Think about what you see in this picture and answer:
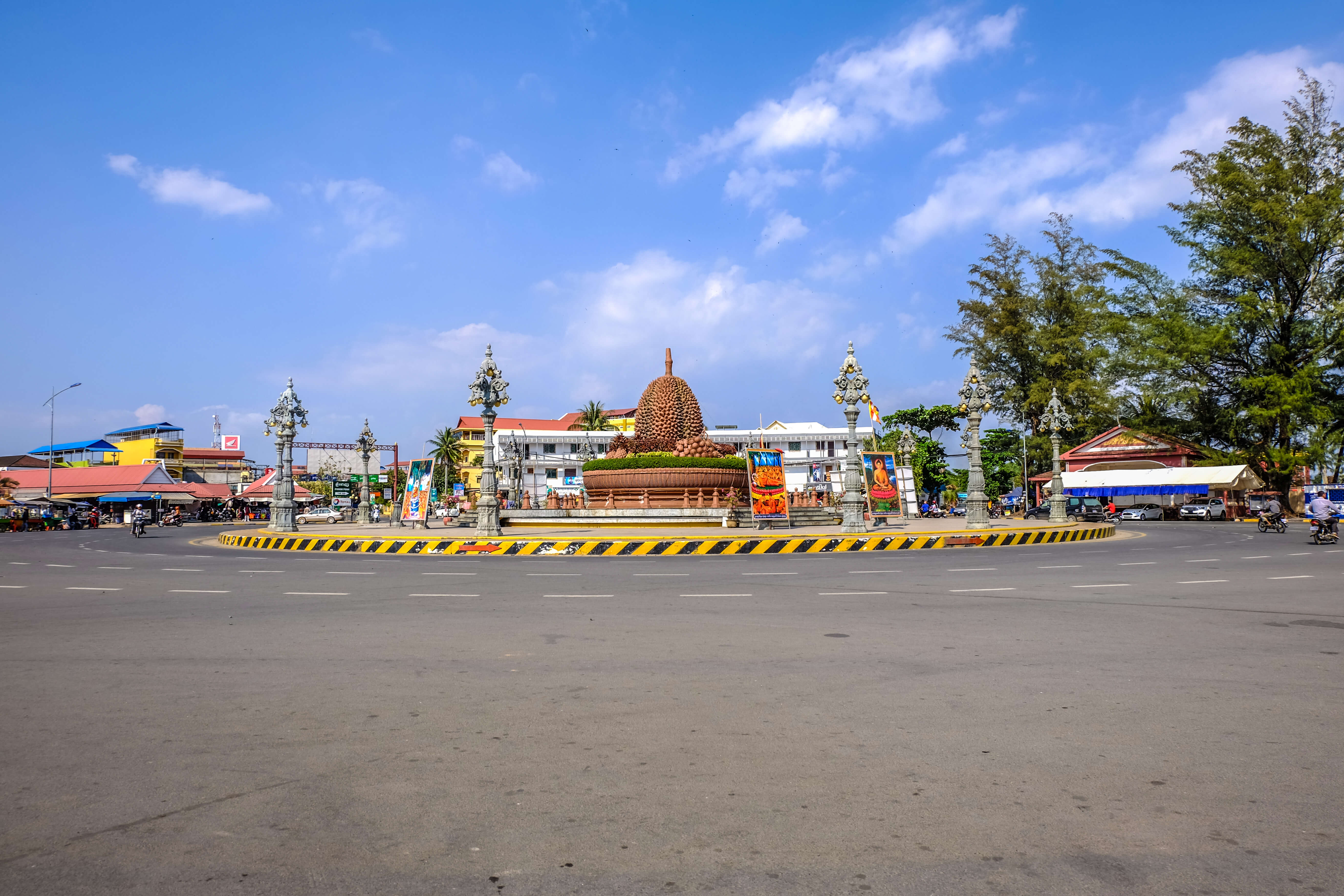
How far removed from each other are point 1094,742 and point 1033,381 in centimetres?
6144

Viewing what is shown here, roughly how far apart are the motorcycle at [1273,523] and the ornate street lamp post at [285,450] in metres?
34.8

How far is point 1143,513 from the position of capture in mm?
50594

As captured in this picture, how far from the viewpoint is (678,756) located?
437 cm

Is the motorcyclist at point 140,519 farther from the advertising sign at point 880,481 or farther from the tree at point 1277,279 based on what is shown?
the tree at point 1277,279

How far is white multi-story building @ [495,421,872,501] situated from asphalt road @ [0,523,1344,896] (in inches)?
1340

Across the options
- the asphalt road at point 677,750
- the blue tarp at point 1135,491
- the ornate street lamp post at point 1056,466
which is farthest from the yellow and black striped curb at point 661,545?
the blue tarp at point 1135,491

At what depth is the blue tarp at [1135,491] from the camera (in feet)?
164

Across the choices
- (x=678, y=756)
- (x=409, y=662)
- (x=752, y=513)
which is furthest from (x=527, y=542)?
(x=678, y=756)

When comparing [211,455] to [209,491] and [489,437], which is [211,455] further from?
[489,437]

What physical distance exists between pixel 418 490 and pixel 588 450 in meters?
16.6

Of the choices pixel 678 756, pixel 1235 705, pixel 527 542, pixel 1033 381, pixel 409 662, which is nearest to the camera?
pixel 678 756

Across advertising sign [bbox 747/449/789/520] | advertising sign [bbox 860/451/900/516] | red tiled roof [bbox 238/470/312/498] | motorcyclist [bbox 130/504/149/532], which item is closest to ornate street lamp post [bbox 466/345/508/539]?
advertising sign [bbox 747/449/789/520]

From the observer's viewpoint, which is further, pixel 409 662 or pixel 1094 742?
pixel 409 662

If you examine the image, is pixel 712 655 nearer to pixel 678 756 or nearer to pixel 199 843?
pixel 678 756
